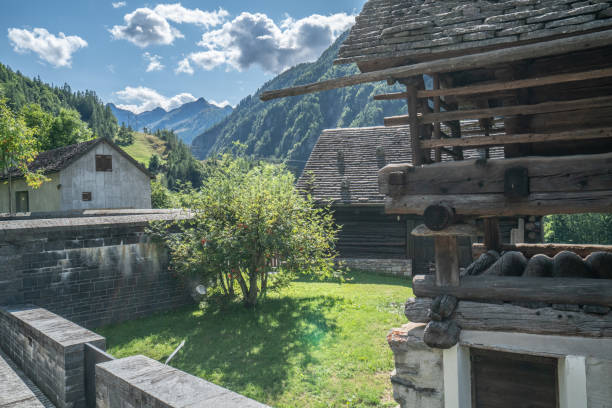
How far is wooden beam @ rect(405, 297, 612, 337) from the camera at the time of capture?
366 cm

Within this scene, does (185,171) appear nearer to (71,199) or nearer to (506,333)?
(71,199)

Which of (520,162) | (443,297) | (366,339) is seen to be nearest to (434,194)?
(520,162)

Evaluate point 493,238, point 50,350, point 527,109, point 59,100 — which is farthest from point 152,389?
point 59,100

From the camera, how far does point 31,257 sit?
27.3 ft

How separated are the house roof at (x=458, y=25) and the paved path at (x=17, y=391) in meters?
6.35

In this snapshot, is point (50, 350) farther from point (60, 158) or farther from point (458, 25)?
point (60, 158)

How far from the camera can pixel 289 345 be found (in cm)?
741

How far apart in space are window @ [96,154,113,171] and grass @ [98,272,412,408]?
2088cm

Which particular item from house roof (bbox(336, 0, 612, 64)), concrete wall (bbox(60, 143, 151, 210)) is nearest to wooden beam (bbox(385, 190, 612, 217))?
house roof (bbox(336, 0, 612, 64))

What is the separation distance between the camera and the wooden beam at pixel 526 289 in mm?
3703

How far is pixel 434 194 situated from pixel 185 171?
75.6 meters

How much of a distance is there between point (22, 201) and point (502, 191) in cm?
3225

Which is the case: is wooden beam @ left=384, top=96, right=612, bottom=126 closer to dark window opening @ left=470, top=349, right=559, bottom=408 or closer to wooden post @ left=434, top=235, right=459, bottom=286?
wooden post @ left=434, top=235, right=459, bottom=286

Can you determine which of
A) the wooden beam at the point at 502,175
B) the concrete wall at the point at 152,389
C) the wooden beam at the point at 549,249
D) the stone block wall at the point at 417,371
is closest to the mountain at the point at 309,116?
the wooden beam at the point at 549,249
